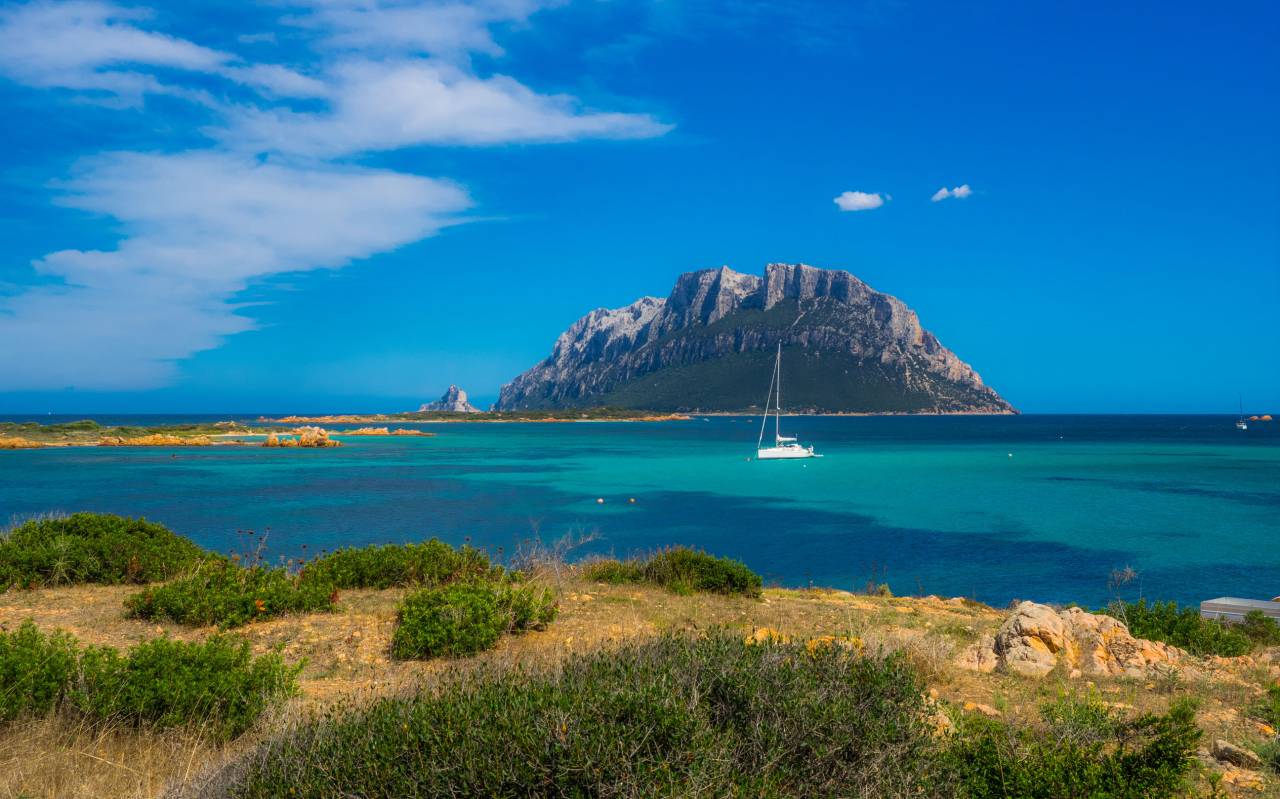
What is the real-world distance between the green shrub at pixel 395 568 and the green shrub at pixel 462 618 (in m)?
2.35

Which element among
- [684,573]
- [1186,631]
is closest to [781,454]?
[684,573]

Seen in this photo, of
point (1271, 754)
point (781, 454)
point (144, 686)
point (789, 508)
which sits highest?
point (144, 686)

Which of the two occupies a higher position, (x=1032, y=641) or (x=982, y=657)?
(x=1032, y=641)

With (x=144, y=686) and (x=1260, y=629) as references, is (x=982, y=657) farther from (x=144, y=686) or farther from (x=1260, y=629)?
(x=144, y=686)

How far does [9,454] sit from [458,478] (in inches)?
1905

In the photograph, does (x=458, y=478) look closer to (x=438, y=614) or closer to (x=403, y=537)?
(x=403, y=537)

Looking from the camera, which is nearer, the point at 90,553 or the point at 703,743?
the point at 703,743

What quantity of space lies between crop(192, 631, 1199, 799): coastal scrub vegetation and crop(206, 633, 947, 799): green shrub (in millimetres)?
11

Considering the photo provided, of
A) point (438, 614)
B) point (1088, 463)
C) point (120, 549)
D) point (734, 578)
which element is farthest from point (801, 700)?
point (1088, 463)

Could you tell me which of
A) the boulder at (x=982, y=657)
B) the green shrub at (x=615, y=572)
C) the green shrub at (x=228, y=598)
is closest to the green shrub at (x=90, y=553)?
the green shrub at (x=228, y=598)

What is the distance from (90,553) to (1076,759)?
565 inches

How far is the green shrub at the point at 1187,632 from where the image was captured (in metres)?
10.3

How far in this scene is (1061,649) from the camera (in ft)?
28.1

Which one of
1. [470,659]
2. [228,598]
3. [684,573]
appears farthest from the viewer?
[684,573]
